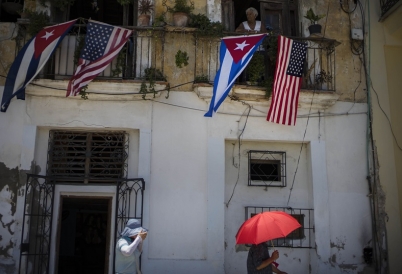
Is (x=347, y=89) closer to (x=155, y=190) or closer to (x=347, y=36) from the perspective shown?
(x=347, y=36)

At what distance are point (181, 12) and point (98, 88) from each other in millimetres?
2062

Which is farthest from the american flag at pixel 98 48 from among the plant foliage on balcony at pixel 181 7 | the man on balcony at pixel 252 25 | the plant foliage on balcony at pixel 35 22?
the man on balcony at pixel 252 25

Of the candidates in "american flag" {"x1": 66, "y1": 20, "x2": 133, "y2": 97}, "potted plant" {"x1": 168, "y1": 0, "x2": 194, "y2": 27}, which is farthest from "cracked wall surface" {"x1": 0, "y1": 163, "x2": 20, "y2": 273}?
"potted plant" {"x1": 168, "y1": 0, "x2": 194, "y2": 27}

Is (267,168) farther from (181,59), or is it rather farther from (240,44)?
(181,59)

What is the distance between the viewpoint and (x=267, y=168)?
35.1ft

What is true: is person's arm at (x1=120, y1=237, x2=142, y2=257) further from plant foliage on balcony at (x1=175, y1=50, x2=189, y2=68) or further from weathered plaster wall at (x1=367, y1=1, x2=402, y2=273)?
weathered plaster wall at (x1=367, y1=1, x2=402, y2=273)

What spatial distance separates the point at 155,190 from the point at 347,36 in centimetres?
474

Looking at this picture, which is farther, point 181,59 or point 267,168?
point 267,168

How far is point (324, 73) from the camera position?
1079 centimetres

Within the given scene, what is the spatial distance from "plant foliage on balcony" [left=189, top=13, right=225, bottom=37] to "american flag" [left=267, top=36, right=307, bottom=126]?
1.11 metres

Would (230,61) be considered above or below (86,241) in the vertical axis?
above

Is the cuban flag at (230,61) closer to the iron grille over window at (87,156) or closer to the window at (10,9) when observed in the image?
the iron grille over window at (87,156)

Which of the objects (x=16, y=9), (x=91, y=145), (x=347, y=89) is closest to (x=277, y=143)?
(x=347, y=89)

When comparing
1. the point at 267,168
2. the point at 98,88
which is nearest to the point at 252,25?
the point at 267,168
